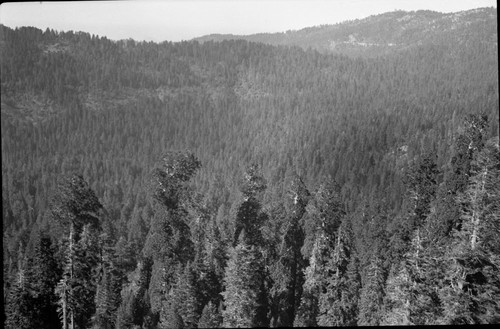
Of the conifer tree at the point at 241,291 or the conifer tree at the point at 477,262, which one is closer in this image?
the conifer tree at the point at 477,262

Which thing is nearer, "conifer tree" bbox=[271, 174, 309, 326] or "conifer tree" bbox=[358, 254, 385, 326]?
"conifer tree" bbox=[358, 254, 385, 326]

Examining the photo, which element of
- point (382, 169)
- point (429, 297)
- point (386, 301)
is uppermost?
point (429, 297)

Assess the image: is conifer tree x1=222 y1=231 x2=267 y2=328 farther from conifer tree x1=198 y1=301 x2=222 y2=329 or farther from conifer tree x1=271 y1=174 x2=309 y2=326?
conifer tree x1=271 y1=174 x2=309 y2=326

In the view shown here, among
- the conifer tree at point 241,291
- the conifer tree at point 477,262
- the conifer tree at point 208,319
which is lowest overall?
the conifer tree at point 208,319

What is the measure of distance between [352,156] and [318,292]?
91.6m

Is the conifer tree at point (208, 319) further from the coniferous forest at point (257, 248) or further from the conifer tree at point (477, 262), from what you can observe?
the conifer tree at point (477, 262)

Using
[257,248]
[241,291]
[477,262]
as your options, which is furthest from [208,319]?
[477,262]

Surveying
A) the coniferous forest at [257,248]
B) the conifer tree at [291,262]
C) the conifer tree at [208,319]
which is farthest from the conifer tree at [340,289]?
the conifer tree at [208,319]

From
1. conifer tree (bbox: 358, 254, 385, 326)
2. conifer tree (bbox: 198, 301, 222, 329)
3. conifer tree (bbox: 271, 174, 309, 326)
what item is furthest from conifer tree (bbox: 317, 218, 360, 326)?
conifer tree (bbox: 198, 301, 222, 329)

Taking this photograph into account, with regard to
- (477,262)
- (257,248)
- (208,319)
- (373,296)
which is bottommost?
(373,296)

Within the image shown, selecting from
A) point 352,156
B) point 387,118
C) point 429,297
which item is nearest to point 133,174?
point 352,156

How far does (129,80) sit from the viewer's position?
186 m

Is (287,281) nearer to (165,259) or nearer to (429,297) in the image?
(165,259)

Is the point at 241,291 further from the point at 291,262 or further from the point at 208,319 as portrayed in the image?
the point at 291,262
